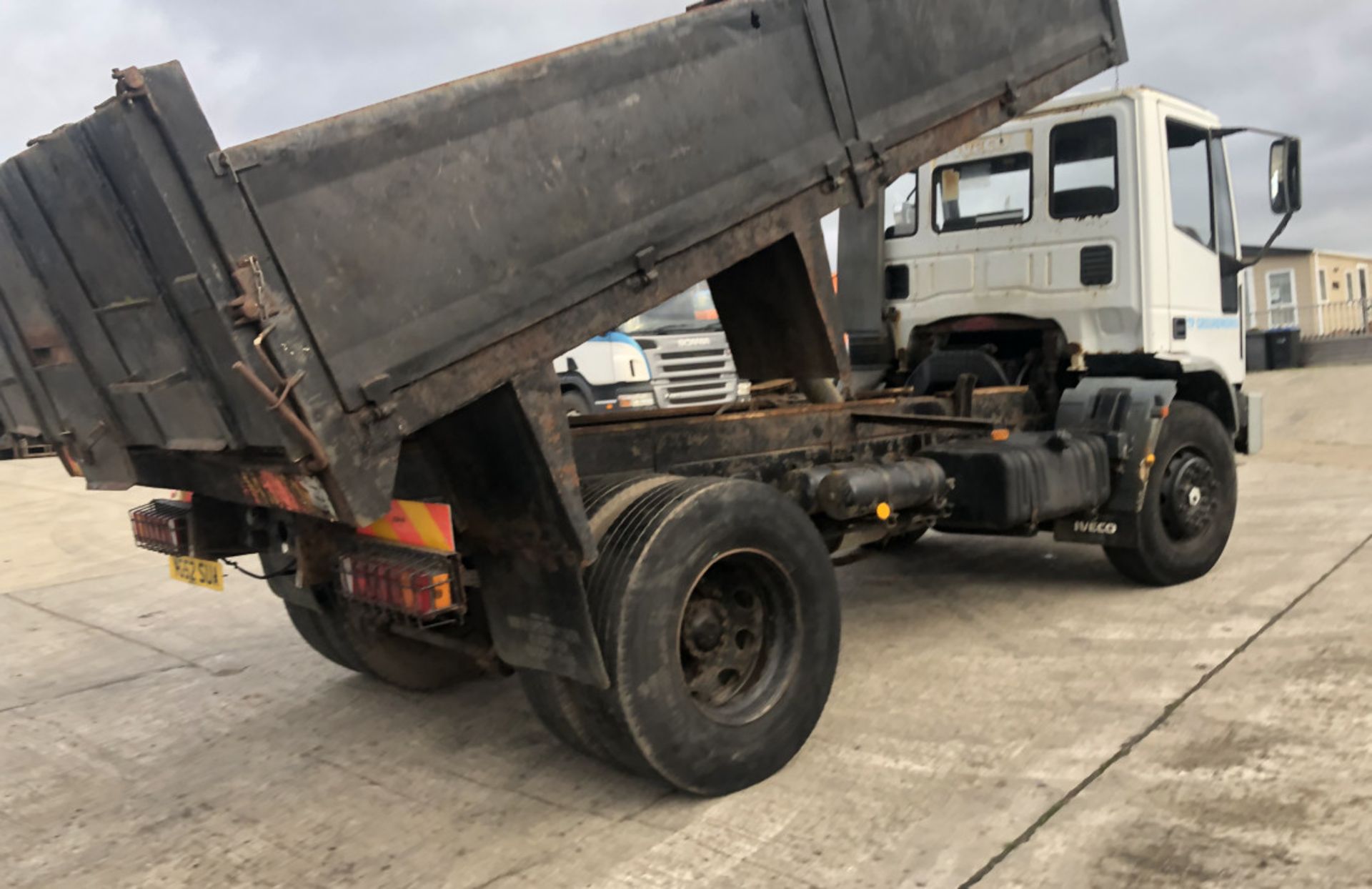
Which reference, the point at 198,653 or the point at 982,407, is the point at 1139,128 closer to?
the point at 982,407

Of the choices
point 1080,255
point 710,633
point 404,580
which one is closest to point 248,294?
point 404,580

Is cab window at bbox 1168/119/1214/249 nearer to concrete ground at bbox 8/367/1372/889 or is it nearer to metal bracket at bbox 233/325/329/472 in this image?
concrete ground at bbox 8/367/1372/889

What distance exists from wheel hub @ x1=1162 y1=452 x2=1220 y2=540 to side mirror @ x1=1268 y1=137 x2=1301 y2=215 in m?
1.80

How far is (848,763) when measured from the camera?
3.94 metres

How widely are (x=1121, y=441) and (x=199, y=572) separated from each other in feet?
15.6

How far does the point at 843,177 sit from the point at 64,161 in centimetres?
269

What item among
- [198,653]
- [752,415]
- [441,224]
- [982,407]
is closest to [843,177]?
[752,415]

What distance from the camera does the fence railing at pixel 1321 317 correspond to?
28.0 meters

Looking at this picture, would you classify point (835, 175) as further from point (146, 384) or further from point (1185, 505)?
point (1185, 505)

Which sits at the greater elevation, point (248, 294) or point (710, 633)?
point (248, 294)

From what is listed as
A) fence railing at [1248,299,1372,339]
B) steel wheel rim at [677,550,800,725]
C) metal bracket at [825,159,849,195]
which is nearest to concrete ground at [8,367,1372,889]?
steel wheel rim at [677,550,800,725]

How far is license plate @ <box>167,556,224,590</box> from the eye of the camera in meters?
4.23

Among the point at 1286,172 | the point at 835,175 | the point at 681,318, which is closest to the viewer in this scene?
the point at 835,175

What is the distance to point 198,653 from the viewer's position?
6156 millimetres
